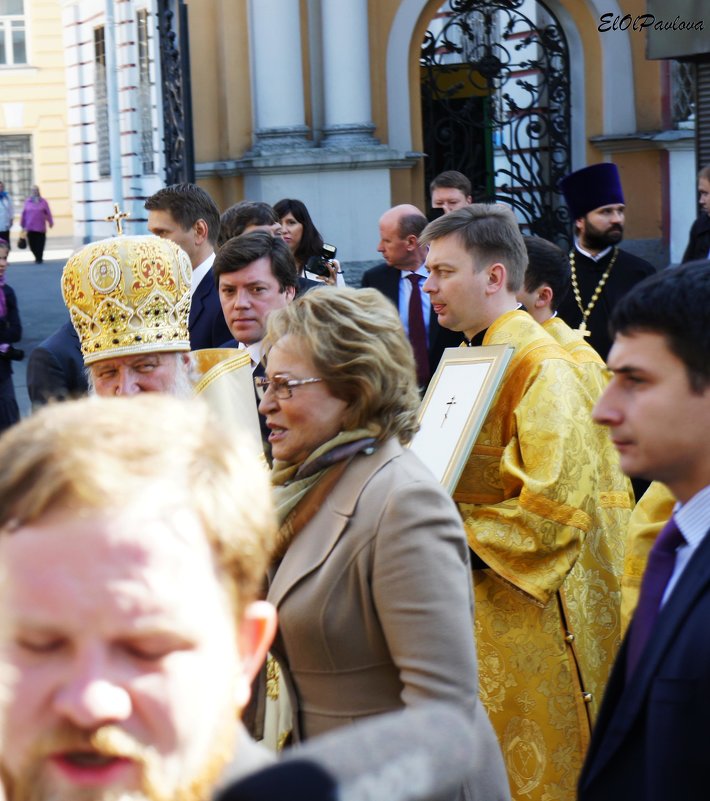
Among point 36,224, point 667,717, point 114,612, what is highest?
point 36,224

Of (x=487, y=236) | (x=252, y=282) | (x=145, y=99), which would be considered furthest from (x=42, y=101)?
(x=487, y=236)

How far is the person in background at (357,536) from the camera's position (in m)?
2.65

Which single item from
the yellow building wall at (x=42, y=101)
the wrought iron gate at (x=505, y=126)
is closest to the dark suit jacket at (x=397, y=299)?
the wrought iron gate at (x=505, y=126)

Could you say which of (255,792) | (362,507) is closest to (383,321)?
(362,507)

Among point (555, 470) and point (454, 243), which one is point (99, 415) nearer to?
point (555, 470)

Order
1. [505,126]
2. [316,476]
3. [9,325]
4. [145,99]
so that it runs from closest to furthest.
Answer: [316,476] → [9,325] → [505,126] → [145,99]

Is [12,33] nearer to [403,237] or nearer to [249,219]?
[403,237]

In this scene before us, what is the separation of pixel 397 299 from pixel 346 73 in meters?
6.79

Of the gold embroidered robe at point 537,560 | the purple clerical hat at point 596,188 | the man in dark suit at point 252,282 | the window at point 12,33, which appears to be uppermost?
the window at point 12,33

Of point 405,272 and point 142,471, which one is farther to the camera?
point 405,272

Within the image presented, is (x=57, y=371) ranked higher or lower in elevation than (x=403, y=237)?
lower

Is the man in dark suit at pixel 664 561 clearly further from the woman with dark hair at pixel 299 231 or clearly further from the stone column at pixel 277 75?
the stone column at pixel 277 75

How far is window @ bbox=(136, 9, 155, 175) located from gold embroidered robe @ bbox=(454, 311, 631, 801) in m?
19.0

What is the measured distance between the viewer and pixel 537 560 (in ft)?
13.1
